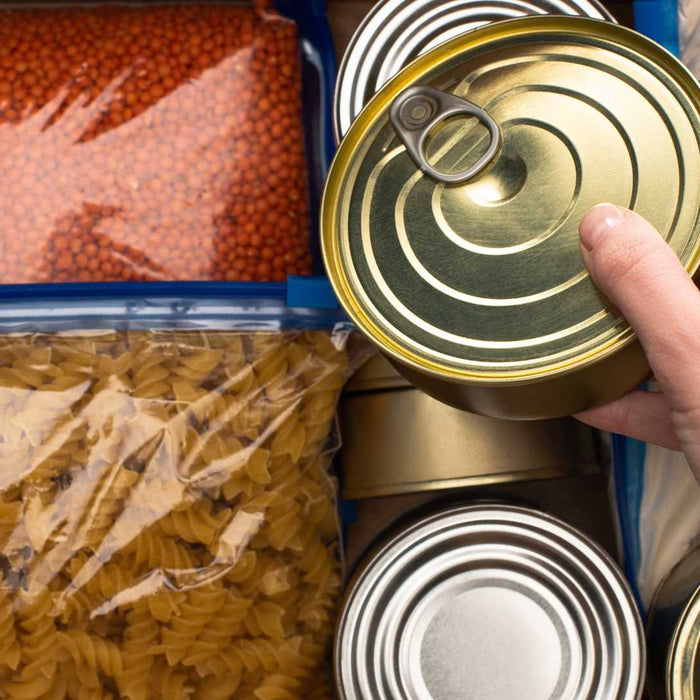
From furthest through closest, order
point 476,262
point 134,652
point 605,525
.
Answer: point 605,525 < point 134,652 < point 476,262

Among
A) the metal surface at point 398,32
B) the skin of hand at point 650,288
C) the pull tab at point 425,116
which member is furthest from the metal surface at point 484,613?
the metal surface at point 398,32

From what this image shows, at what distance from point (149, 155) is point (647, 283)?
697 millimetres

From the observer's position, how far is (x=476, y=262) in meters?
0.65

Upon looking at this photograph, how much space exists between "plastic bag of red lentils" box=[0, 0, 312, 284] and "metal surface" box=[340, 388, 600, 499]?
0.24 meters

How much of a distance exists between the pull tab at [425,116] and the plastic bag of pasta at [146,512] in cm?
34

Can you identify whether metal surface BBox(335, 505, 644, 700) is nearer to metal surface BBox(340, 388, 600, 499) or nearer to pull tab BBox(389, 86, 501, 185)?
metal surface BBox(340, 388, 600, 499)

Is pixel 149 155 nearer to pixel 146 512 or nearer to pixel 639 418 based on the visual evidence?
pixel 146 512

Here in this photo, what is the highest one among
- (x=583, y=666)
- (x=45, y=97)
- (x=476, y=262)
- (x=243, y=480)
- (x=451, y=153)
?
(x=45, y=97)

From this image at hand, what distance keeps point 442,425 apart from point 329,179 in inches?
15.5

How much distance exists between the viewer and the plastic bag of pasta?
84cm

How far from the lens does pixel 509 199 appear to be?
64cm

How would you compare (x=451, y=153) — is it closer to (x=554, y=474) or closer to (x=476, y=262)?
(x=476, y=262)

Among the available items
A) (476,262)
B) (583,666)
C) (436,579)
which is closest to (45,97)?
(476,262)

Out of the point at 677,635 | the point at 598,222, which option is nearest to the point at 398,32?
the point at 598,222
